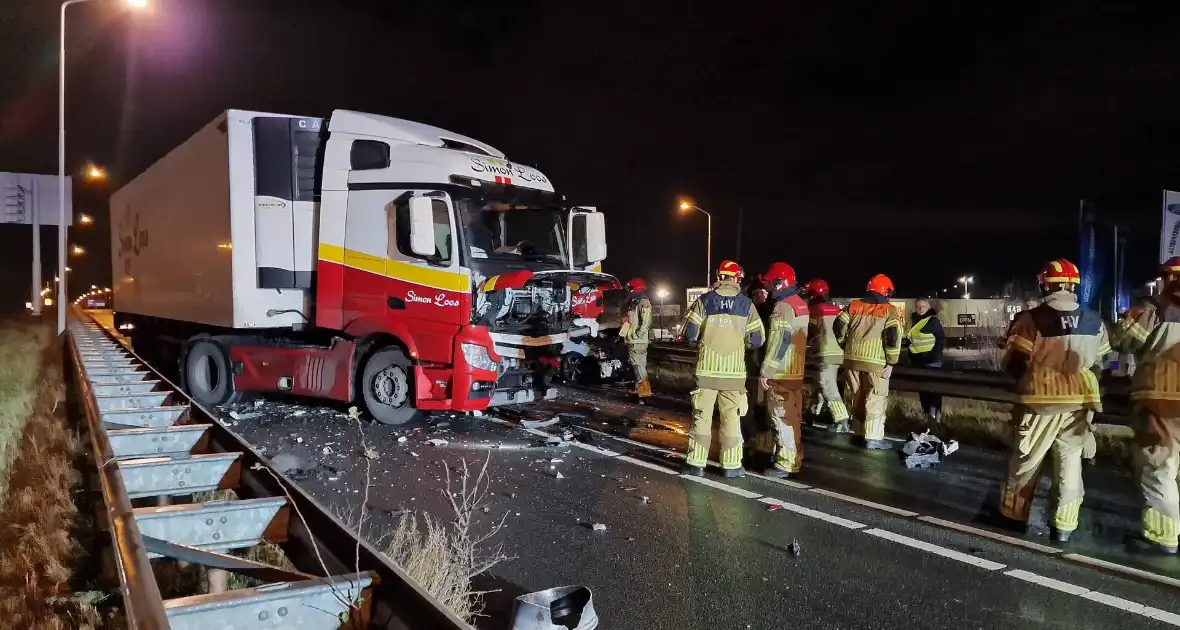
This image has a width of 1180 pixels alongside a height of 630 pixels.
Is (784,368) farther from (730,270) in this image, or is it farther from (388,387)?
(388,387)

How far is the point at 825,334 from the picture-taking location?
8.89m

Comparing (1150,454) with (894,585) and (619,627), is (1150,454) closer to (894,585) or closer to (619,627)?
(894,585)

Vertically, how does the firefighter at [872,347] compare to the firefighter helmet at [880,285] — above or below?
below

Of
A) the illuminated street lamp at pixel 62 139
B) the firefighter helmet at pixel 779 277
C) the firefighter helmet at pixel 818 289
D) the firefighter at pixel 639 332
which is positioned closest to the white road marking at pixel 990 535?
the firefighter helmet at pixel 779 277

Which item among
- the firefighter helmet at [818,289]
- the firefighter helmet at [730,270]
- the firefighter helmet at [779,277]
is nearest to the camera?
the firefighter helmet at [730,270]

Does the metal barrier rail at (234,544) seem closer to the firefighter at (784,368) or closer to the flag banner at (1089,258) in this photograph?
the firefighter at (784,368)

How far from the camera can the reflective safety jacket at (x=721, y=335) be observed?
263 inches

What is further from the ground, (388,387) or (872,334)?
(872,334)

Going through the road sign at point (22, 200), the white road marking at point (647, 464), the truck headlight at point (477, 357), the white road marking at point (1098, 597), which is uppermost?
the road sign at point (22, 200)

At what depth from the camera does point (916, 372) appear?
28.9 feet

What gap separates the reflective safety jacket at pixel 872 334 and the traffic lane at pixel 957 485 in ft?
2.84

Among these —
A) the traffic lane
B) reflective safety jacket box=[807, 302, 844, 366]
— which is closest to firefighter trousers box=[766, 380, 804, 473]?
the traffic lane

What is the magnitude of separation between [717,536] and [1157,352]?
296 cm

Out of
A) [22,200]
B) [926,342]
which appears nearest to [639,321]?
[926,342]
